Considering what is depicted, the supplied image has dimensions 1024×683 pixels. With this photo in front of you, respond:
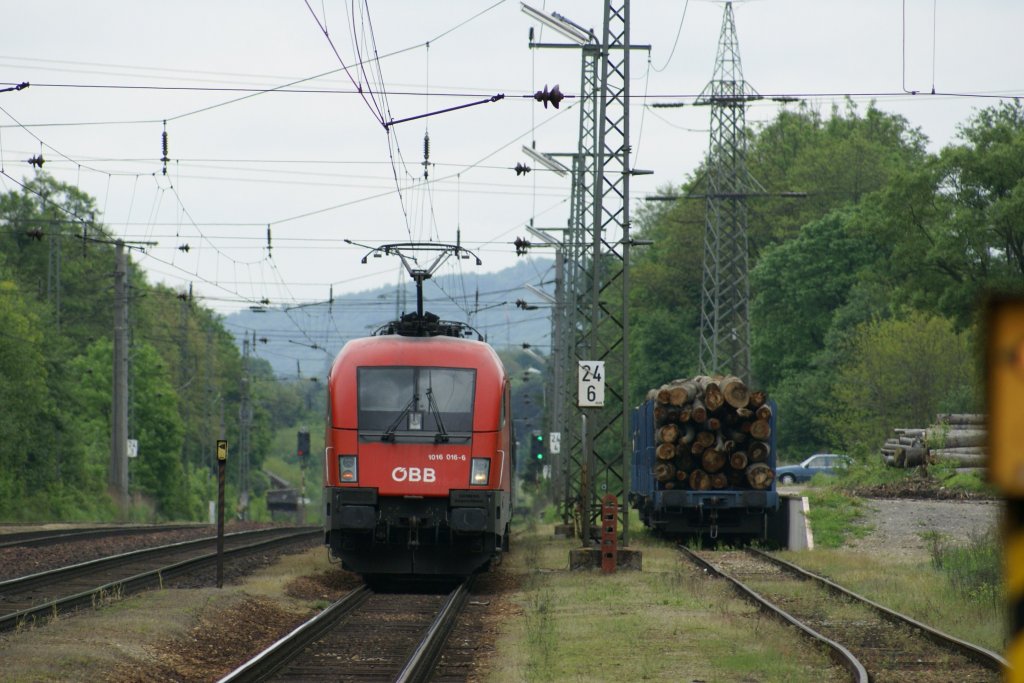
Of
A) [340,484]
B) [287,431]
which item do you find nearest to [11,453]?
[340,484]

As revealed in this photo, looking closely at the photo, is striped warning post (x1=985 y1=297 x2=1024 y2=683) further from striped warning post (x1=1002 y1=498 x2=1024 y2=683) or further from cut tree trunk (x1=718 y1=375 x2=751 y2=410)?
cut tree trunk (x1=718 y1=375 x2=751 y2=410)

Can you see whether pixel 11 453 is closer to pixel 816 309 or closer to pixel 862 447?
pixel 862 447

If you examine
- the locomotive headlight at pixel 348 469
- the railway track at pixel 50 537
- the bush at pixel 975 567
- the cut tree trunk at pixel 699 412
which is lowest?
the railway track at pixel 50 537

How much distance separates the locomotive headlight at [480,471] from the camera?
58.0 ft

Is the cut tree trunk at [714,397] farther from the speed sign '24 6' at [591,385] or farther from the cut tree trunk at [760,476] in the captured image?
the speed sign '24 6' at [591,385]

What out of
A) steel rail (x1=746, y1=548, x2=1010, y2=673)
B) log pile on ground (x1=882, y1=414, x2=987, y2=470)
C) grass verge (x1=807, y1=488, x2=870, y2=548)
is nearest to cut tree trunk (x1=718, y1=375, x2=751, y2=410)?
grass verge (x1=807, y1=488, x2=870, y2=548)

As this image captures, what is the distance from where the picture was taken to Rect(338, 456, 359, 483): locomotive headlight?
17.6m

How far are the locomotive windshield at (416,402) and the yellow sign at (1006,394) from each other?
52.1 feet

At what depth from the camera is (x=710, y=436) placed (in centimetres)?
2802

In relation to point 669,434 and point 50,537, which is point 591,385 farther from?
point 50,537

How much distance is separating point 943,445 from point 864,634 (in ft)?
77.9

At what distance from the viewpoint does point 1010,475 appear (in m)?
1.90

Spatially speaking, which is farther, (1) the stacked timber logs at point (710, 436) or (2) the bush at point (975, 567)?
(1) the stacked timber logs at point (710, 436)

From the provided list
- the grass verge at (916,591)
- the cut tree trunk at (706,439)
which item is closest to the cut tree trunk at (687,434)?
the cut tree trunk at (706,439)
